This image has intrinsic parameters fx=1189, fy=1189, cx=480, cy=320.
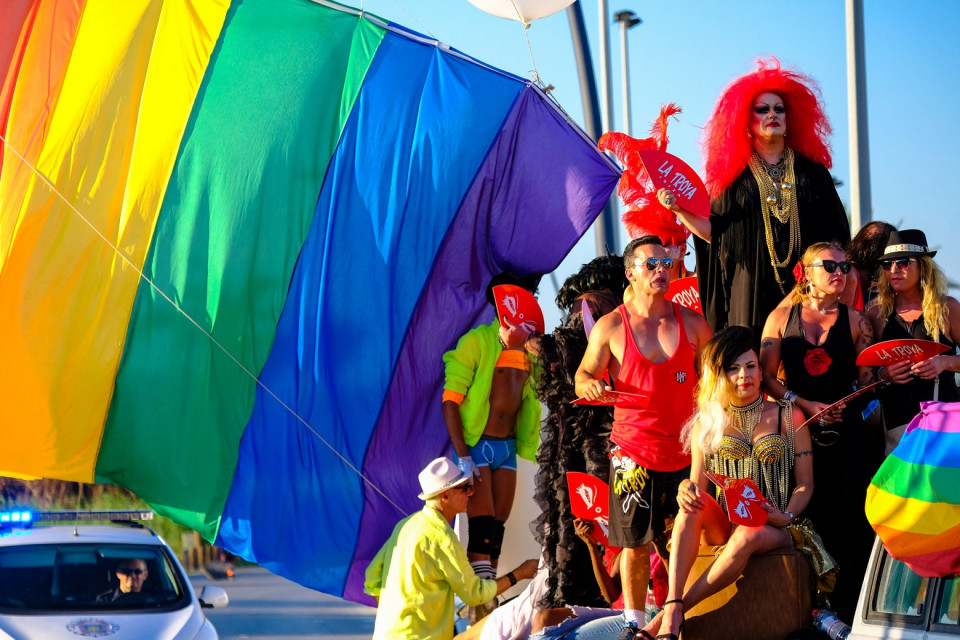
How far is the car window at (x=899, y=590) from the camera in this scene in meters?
4.31

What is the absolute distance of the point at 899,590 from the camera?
4.40 meters

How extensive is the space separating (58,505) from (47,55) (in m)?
13.4

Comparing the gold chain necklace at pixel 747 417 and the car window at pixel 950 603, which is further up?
the gold chain necklace at pixel 747 417

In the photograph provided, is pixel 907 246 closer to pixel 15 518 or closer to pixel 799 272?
pixel 799 272

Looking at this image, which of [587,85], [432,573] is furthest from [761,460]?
[587,85]

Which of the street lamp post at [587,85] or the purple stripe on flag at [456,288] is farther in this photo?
the street lamp post at [587,85]

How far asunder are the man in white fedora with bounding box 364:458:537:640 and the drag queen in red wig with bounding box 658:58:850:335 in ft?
6.08

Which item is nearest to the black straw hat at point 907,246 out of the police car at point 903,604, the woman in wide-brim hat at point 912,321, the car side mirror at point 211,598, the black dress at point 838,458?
the woman in wide-brim hat at point 912,321

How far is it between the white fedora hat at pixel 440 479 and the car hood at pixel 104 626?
319 cm

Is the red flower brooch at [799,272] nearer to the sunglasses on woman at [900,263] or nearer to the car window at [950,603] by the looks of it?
the sunglasses on woman at [900,263]

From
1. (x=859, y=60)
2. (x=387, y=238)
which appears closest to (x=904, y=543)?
(x=387, y=238)

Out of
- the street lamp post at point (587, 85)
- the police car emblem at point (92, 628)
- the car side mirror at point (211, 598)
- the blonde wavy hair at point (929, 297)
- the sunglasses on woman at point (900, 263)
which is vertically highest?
the street lamp post at point (587, 85)

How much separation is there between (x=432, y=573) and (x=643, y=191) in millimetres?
2505

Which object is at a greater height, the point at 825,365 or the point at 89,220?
the point at 89,220
